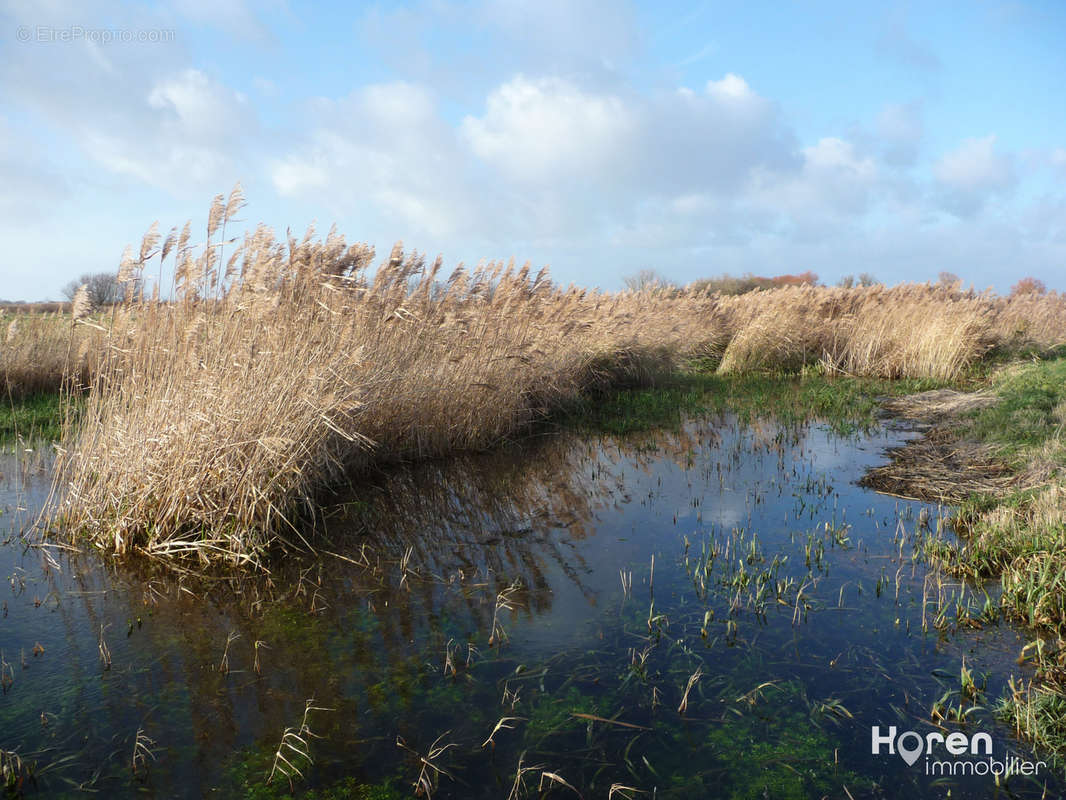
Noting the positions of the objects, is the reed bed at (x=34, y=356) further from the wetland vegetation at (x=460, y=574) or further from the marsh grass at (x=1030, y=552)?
the marsh grass at (x=1030, y=552)

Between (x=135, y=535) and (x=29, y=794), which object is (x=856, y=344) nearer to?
(x=135, y=535)

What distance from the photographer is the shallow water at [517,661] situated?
2.61 m

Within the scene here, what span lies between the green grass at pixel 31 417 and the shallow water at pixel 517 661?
2.55 m

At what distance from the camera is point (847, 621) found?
3.73m

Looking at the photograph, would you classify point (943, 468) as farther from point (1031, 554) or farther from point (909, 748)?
point (909, 748)

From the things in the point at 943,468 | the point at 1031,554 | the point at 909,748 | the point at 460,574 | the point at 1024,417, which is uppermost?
the point at 1024,417

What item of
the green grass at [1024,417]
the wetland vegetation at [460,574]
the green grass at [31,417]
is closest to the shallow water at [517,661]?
the wetland vegetation at [460,574]

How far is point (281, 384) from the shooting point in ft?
15.9

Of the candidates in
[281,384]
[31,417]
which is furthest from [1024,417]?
[31,417]

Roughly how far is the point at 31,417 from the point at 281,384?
18.7ft

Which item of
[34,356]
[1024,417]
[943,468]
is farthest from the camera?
[34,356]

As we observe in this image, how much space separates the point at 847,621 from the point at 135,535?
4.59 meters

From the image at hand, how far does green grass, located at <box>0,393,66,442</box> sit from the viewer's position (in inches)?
303

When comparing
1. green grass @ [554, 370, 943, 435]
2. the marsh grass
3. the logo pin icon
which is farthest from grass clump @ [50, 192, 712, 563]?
the marsh grass
